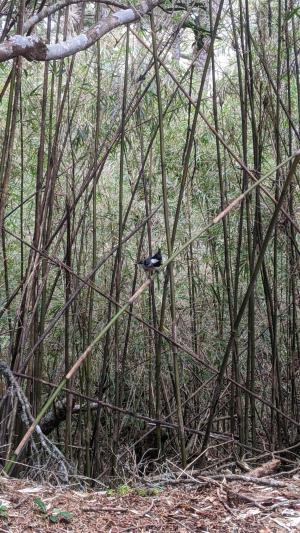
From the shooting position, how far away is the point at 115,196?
5297 mm

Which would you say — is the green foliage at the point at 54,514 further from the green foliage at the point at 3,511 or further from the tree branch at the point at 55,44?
the tree branch at the point at 55,44

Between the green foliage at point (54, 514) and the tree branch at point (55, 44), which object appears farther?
the tree branch at point (55, 44)

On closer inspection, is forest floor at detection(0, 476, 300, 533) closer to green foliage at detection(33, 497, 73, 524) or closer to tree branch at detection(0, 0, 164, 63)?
green foliage at detection(33, 497, 73, 524)

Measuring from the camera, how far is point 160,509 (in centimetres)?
192

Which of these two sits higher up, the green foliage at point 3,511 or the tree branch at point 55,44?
the tree branch at point 55,44

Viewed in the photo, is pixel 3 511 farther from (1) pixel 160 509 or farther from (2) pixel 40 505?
(1) pixel 160 509

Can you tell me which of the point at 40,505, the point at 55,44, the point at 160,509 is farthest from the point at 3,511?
the point at 55,44

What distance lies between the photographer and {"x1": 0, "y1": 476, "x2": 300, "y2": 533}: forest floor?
1783 mm

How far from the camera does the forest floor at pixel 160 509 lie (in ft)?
5.85

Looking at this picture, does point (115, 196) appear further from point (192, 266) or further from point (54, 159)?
point (54, 159)

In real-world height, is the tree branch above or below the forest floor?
above

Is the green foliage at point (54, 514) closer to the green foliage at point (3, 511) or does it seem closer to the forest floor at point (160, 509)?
the forest floor at point (160, 509)

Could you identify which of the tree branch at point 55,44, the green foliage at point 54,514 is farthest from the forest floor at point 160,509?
the tree branch at point 55,44

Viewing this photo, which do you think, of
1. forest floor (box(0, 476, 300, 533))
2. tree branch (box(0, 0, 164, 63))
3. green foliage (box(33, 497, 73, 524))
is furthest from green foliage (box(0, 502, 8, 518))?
tree branch (box(0, 0, 164, 63))
